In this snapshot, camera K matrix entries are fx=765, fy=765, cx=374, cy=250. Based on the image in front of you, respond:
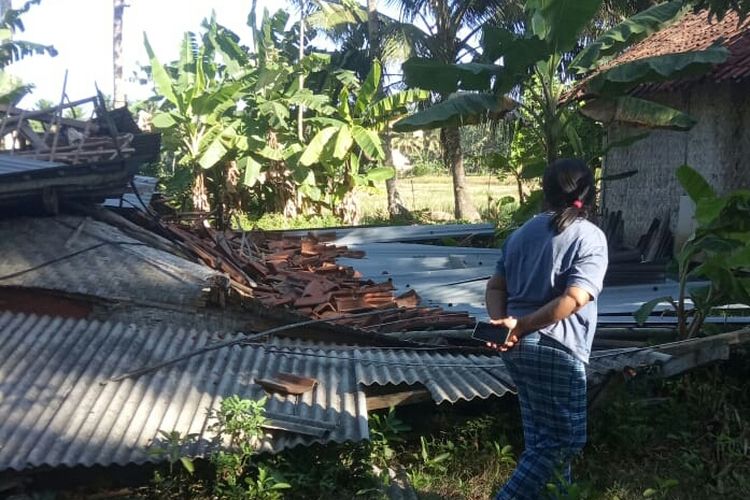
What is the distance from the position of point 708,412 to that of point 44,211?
501cm

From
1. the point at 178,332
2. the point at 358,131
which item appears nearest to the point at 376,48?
the point at 358,131

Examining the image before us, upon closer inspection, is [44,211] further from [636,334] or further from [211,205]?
[211,205]

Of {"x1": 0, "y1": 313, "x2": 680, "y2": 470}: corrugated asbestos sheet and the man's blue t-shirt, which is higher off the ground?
the man's blue t-shirt

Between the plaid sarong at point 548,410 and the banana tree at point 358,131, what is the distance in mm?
11618

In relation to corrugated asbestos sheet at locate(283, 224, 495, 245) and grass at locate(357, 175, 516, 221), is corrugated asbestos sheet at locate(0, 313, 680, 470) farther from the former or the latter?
grass at locate(357, 175, 516, 221)

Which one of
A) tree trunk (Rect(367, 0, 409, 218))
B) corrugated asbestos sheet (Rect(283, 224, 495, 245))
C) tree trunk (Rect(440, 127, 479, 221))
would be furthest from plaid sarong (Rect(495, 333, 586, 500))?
tree trunk (Rect(367, 0, 409, 218))

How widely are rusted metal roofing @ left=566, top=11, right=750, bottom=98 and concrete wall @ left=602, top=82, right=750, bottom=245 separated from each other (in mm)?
486

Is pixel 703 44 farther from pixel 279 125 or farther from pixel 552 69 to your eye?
pixel 279 125

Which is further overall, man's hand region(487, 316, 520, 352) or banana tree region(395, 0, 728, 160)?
banana tree region(395, 0, 728, 160)

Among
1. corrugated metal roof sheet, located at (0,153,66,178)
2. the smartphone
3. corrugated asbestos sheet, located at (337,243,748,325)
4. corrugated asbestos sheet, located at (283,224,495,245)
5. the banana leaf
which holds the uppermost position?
the banana leaf

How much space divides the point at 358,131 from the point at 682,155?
269 inches

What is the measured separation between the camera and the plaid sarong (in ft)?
9.41

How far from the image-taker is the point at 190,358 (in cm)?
426

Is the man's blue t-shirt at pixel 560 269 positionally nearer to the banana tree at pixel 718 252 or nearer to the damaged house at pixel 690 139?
the banana tree at pixel 718 252
